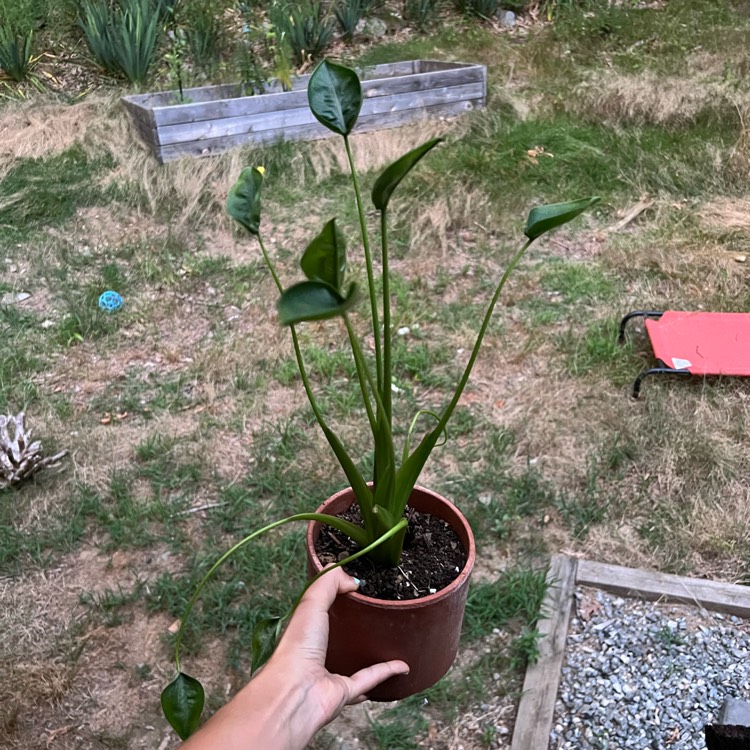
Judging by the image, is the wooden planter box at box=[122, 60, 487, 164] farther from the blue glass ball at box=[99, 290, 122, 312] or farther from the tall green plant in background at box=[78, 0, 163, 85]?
the blue glass ball at box=[99, 290, 122, 312]

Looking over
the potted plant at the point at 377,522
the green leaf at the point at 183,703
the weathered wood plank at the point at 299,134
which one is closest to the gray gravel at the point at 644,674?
the potted plant at the point at 377,522

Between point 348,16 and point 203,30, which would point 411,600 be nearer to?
point 203,30

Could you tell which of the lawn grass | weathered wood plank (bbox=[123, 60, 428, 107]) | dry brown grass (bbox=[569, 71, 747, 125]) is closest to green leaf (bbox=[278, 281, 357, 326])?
the lawn grass

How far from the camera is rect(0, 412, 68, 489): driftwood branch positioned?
6.55ft

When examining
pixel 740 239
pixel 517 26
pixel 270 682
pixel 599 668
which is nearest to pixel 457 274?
pixel 740 239

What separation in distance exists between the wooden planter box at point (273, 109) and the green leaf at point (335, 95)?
2803 millimetres

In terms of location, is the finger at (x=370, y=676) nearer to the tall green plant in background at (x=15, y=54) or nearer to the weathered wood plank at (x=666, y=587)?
the weathered wood plank at (x=666, y=587)

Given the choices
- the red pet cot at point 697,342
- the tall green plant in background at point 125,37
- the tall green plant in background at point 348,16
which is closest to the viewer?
the red pet cot at point 697,342

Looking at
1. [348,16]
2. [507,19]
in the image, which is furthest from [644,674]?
[507,19]

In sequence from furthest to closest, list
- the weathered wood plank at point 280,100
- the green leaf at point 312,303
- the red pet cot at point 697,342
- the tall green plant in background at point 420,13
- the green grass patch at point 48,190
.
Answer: the tall green plant in background at point 420,13 → the weathered wood plank at point 280,100 → the green grass patch at point 48,190 → the red pet cot at point 697,342 → the green leaf at point 312,303

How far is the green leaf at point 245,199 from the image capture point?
106 cm

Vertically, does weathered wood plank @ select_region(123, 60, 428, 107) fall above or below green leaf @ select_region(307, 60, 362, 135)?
below

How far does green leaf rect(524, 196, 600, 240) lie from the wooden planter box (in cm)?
298

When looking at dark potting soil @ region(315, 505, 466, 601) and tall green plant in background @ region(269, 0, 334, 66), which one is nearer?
dark potting soil @ region(315, 505, 466, 601)
